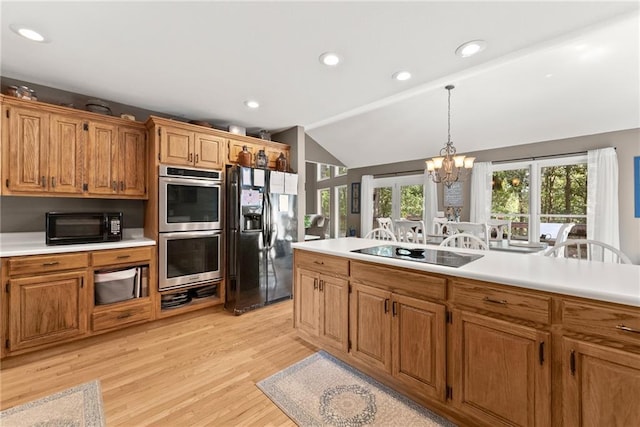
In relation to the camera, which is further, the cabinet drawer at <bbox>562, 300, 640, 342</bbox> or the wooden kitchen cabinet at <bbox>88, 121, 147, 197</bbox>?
the wooden kitchen cabinet at <bbox>88, 121, 147, 197</bbox>

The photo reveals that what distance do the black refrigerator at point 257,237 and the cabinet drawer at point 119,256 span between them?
0.88m

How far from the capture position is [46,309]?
2.28 meters

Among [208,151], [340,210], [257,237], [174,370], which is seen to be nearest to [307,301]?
[174,370]

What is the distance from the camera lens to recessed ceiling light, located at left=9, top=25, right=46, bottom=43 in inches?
71.1

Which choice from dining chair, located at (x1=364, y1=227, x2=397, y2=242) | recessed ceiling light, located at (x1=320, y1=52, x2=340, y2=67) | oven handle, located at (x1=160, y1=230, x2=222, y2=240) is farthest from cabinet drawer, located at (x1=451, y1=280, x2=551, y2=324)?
oven handle, located at (x1=160, y1=230, x2=222, y2=240)

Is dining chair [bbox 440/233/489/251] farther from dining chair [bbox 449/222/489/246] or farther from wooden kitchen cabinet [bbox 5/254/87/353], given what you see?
wooden kitchen cabinet [bbox 5/254/87/353]

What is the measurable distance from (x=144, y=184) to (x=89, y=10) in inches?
69.7

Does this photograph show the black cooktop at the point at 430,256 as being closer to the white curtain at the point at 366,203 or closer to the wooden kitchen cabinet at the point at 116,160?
the wooden kitchen cabinet at the point at 116,160

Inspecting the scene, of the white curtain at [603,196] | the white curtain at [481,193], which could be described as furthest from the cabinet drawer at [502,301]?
the white curtain at [481,193]

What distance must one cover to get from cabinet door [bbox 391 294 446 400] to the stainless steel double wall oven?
234 cm

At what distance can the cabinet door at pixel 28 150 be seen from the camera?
234 cm

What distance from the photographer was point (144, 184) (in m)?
3.05

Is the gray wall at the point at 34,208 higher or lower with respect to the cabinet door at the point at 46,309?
higher

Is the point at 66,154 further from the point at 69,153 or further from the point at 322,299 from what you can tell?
the point at 322,299
